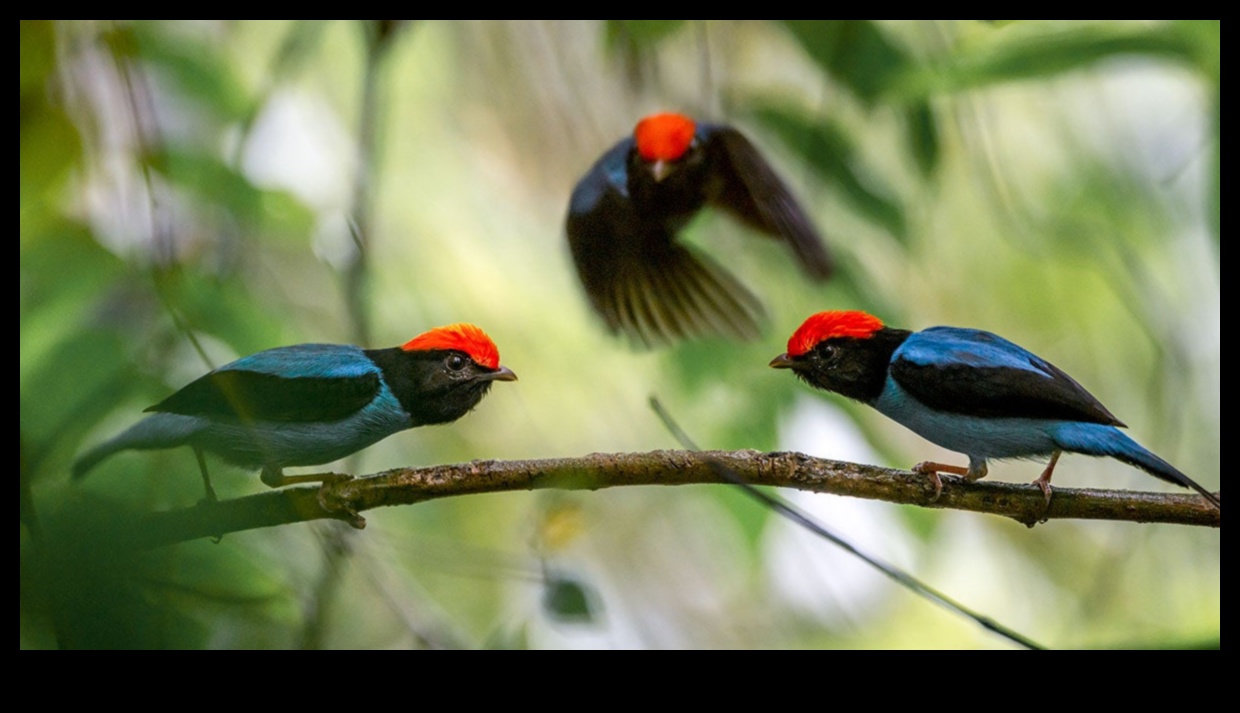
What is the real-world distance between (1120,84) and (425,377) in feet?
8.61

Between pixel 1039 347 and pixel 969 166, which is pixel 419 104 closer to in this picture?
pixel 969 166

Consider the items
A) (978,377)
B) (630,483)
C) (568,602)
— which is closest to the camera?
(630,483)

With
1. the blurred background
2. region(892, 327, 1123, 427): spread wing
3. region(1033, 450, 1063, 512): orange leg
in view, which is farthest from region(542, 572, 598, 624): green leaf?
region(1033, 450, 1063, 512): orange leg

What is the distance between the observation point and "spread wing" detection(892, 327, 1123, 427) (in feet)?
5.80

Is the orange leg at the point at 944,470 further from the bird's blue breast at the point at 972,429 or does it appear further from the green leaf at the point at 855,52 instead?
the green leaf at the point at 855,52

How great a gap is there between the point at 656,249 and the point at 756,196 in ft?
0.83

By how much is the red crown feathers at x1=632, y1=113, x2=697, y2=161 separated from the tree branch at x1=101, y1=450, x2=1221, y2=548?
713 mm

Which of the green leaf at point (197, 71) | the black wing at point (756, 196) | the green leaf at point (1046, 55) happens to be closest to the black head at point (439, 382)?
the black wing at point (756, 196)

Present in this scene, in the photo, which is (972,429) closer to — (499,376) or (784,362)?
(784,362)

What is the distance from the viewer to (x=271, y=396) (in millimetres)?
1696

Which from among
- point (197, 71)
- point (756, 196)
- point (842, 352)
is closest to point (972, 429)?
point (842, 352)

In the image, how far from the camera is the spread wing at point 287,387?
5.20 ft

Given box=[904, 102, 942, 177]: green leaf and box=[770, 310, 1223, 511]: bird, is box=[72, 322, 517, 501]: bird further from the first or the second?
box=[904, 102, 942, 177]: green leaf
